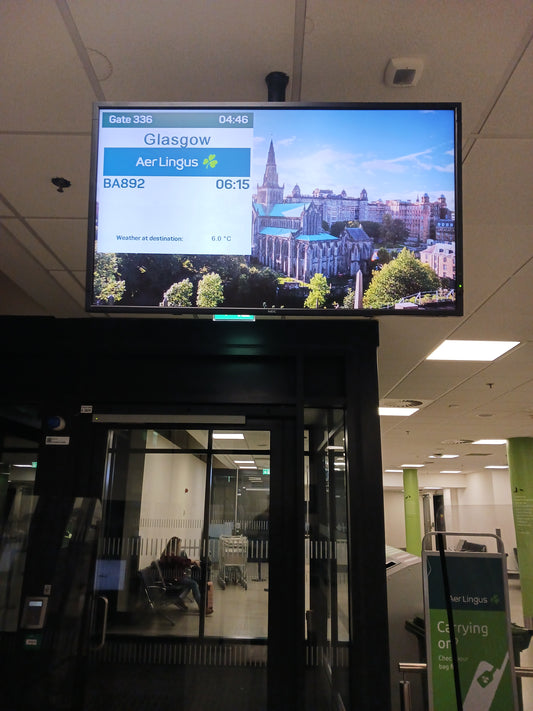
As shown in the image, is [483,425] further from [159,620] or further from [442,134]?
[442,134]

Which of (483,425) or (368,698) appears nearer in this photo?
(368,698)

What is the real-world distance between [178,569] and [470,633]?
192 centimetres

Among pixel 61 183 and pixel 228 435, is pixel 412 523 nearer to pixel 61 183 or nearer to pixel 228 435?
pixel 228 435

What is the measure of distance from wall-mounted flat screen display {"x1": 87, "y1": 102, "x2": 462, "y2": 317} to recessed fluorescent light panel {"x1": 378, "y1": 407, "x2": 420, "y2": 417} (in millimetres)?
6374

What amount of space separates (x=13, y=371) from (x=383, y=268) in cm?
340

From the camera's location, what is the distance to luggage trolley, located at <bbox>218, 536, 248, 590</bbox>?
372 centimetres

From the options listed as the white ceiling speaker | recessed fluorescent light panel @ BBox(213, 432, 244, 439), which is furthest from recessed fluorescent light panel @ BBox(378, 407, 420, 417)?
the white ceiling speaker

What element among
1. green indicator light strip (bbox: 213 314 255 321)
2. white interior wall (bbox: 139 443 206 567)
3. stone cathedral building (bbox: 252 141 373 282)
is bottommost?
white interior wall (bbox: 139 443 206 567)

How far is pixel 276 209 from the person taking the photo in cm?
168

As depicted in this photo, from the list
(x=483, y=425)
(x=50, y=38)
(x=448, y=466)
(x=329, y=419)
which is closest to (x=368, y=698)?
(x=329, y=419)

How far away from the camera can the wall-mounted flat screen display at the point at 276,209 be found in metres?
1.65

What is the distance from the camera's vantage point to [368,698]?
3.38 metres

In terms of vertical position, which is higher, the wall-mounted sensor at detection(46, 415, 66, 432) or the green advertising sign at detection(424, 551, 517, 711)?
the wall-mounted sensor at detection(46, 415, 66, 432)

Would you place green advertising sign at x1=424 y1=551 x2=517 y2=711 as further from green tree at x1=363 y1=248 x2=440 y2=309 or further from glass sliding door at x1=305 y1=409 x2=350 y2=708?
green tree at x1=363 y1=248 x2=440 y2=309
